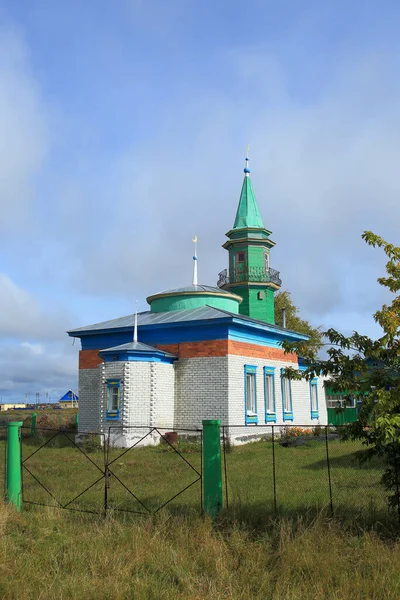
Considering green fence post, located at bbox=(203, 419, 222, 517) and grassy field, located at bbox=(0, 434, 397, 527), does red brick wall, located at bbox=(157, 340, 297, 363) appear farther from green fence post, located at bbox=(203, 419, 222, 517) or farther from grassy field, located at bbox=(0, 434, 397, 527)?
green fence post, located at bbox=(203, 419, 222, 517)

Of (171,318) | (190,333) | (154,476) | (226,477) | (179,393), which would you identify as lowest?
(154,476)

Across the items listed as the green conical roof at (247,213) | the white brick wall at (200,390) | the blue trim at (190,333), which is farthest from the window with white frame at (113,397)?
the green conical roof at (247,213)

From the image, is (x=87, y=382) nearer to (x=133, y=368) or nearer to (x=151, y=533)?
(x=133, y=368)

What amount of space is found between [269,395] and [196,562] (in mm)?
17536

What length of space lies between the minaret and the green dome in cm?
915

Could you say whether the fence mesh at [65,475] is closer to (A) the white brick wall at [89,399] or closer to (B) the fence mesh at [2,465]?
(B) the fence mesh at [2,465]

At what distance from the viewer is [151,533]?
26.6 feet

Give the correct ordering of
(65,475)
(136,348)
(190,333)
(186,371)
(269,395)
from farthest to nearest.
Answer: (269,395) < (190,333) < (186,371) < (136,348) < (65,475)

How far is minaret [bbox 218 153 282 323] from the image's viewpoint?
35625 millimetres

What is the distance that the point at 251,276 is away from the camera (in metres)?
35.4

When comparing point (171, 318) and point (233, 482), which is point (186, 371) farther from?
point (233, 482)

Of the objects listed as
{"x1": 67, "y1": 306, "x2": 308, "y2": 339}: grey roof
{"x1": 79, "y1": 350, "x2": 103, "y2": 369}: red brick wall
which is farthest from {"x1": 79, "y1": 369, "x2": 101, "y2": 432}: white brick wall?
{"x1": 67, "y1": 306, "x2": 308, "y2": 339}: grey roof

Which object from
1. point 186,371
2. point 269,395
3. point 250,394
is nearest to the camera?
A: point 186,371

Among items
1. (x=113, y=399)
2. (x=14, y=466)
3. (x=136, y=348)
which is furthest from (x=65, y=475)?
(x=136, y=348)
